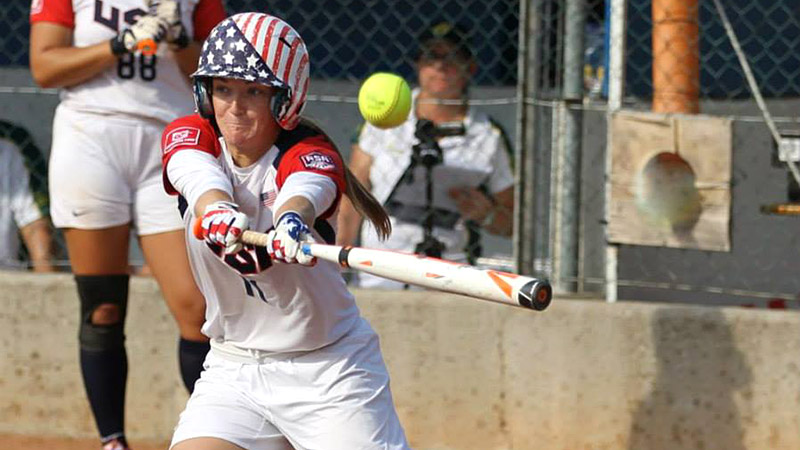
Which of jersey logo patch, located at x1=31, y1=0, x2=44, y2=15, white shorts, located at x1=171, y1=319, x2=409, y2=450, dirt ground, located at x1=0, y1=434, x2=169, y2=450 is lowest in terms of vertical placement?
dirt ground, located at x1=0, y1=434, x2=169, y2=450

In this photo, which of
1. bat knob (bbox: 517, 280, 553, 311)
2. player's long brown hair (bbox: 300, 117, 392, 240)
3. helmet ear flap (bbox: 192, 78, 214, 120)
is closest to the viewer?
bat knob (bbox: 517, 280, 553, 311)

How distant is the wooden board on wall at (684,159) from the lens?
5469 millimetres

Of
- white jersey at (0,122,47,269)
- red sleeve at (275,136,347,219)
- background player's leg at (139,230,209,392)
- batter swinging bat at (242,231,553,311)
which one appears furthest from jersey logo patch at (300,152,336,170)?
white jersey at (0,122,47,269)

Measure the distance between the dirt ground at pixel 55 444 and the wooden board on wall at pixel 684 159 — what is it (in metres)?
2.11

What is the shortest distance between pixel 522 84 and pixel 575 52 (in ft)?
0.83

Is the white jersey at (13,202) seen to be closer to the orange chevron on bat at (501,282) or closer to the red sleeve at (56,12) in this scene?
the red sleeve at (56,12)

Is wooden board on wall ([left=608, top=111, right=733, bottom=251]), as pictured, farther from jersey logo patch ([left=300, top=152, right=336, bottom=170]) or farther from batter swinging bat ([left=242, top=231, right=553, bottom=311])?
batter swinging bat ([left=242, top=231, right=553, bottom=311])

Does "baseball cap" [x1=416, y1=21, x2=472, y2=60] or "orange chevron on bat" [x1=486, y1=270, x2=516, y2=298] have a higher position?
"baseball cap" [x1=416, y1=21, x2=472, y2=60]

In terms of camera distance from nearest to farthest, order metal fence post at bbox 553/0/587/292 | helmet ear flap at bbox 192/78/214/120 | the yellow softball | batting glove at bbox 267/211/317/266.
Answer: batting glove at bbox 267/211/317/266
helmet ear flap at bbox 192/78/214/120
the yellow softball
metal fence post at bbox 553/0/587/292

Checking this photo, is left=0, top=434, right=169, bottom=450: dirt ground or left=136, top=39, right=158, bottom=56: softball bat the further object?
left=0, top=434, right=169, bottom=450: dirt ground

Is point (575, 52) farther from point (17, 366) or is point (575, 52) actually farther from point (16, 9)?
point (16, 9)

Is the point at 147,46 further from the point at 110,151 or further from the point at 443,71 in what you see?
the point at 443,71

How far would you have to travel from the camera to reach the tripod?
20.1ft

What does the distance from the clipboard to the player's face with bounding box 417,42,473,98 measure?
335 millimetres
